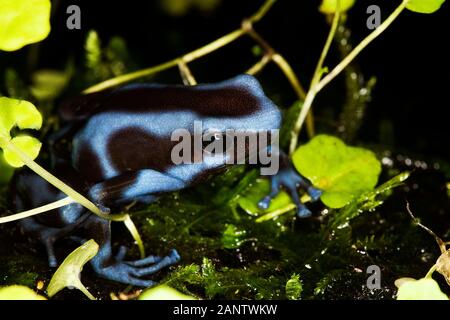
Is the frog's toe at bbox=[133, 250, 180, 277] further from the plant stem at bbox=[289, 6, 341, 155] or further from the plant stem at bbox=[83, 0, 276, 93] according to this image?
the plant stem at bbox=[83, 0, 276, 93]

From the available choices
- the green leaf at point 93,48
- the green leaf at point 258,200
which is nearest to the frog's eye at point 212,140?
the green leaf at point 258,200

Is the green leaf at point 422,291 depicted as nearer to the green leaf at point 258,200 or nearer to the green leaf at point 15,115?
the green leaf at point 258,200

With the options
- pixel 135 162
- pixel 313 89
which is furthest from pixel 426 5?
pixel 135 162

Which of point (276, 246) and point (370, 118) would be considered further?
point (370, 118)

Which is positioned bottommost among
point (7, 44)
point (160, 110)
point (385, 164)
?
point (385, 164)
